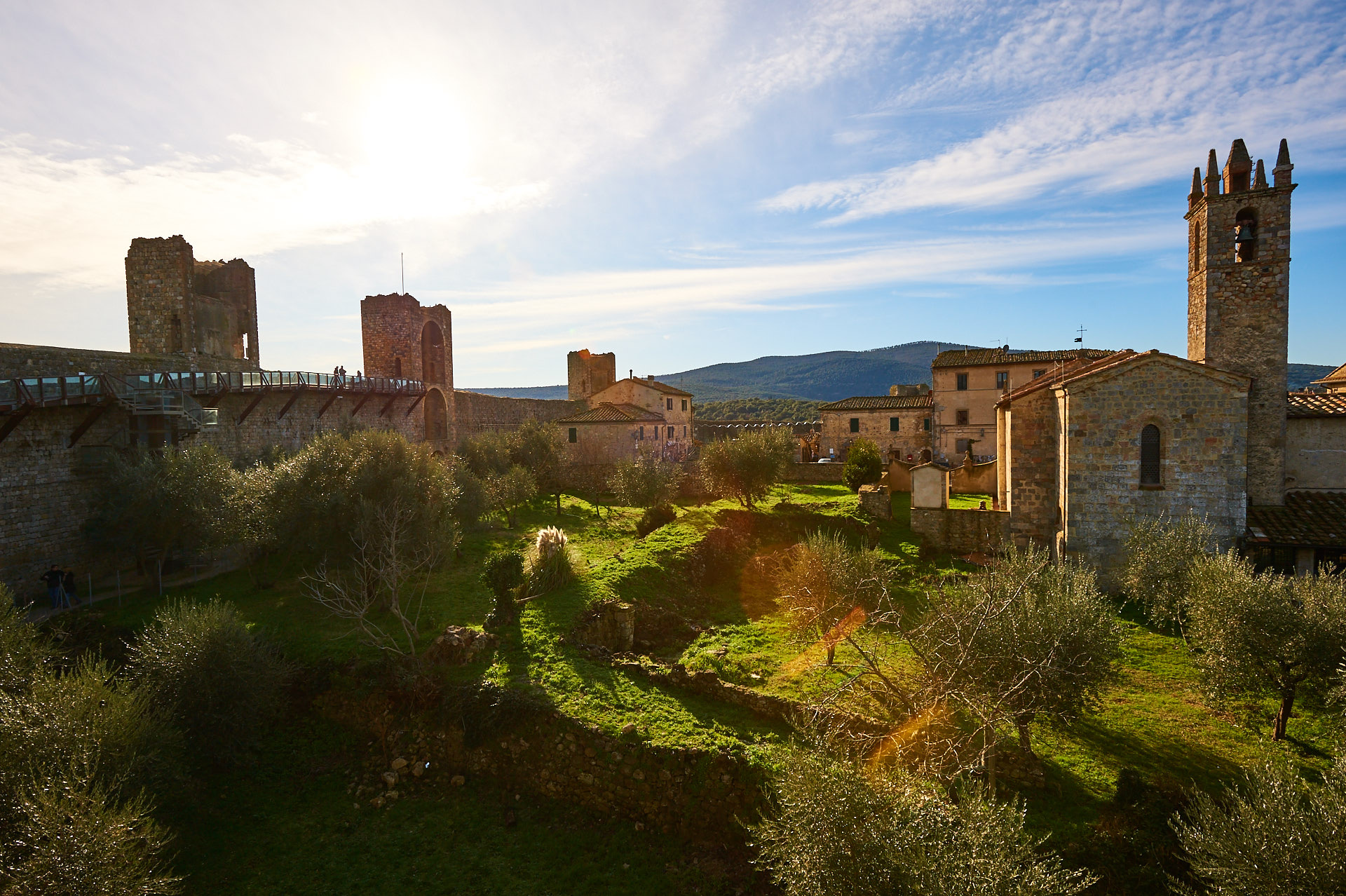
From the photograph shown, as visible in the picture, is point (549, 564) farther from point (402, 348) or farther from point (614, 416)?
point (402, 348)

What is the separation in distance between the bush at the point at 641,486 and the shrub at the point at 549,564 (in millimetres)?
10278

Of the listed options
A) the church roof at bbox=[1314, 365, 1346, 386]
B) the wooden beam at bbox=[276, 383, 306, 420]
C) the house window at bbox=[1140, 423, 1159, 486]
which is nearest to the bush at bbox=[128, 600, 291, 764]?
the wooden beam at bbox=[276, 383, 306, 420]

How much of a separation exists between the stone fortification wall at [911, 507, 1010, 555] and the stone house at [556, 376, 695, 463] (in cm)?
1730

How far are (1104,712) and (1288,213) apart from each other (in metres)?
17.2

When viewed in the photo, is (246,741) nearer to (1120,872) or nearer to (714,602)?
(714,602)

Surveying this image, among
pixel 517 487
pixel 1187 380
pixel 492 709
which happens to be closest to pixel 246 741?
pixel 492 709

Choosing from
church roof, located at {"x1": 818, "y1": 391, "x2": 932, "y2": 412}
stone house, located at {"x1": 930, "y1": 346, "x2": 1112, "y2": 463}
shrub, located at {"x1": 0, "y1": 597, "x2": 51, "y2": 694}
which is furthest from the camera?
church roof, located at {"x1": 818, "y1": 391, "x2": 932, "y2": 412}

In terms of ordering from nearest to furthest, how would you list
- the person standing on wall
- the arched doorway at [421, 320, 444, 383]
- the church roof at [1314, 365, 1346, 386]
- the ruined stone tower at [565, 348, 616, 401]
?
the person standing on wall
the church roof at [1314, 365, 1346, 386]
the arched doorway at [421, 320, 444, 383]
the ruined stone tower at [565, 348, 616, 401]

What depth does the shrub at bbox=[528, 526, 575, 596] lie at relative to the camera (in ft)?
62.3

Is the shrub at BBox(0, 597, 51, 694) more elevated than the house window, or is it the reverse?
the house window

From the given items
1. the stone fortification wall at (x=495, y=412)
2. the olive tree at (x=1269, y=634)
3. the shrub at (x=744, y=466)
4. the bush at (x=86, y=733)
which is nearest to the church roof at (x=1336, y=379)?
the olive tree at (x=1269, y=634)

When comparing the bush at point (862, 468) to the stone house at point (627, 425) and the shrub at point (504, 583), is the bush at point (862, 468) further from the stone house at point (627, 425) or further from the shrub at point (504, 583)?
the shrub at point (504, 583)

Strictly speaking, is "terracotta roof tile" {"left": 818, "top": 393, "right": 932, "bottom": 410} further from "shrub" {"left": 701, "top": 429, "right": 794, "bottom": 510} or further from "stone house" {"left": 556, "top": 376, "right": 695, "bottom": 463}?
"shrub" {"left": 701, "top": 429, "right": 794, "bottom": 510}

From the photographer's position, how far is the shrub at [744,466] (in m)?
30.5
